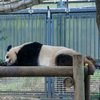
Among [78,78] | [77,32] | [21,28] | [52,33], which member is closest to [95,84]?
[77,32]

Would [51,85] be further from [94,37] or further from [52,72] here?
[52,72]

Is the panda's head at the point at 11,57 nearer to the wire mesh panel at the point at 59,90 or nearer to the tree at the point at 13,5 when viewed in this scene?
the tree at the point at 13,5

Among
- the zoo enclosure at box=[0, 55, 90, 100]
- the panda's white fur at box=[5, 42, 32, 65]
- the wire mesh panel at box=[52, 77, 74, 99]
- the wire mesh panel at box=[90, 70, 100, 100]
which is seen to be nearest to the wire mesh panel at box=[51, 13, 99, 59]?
the wire mesh panel at box=[90, 70, 100, 100]

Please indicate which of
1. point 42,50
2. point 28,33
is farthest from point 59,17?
point 42,50

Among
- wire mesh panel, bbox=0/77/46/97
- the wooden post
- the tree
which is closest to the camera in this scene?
the wooden post

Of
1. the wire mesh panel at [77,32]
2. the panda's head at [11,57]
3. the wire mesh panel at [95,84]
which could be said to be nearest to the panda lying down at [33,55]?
the panda's head at [11,57]

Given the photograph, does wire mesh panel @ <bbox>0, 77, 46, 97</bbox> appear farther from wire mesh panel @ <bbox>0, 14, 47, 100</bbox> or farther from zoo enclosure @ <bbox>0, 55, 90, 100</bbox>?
zoo enclosure @ <bbox>0, 55, 90, 100</bbox>

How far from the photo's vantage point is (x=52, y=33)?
4871 mm

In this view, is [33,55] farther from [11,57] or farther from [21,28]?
[21,28]

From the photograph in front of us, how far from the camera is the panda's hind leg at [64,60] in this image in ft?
10.2

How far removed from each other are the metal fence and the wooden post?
2941mm

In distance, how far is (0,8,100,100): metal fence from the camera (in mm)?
4867

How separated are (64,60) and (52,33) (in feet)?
6.09

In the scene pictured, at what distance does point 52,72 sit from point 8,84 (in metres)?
3.40
